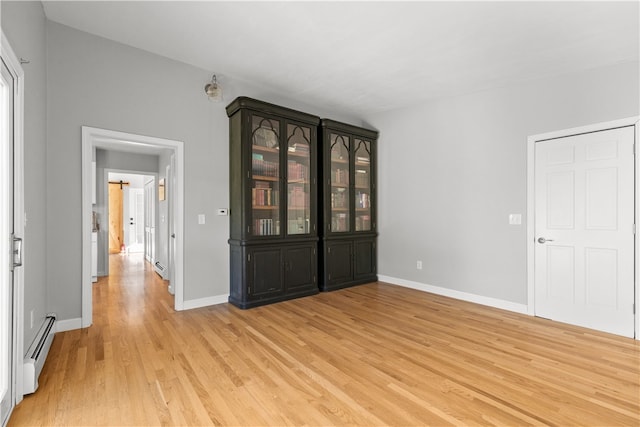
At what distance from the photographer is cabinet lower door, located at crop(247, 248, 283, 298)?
12.7ft

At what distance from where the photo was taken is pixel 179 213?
3725mm

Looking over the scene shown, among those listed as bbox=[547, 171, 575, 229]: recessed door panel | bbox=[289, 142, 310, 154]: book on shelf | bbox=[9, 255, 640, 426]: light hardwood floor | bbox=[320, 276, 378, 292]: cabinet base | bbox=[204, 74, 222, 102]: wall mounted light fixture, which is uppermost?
bbox=[204, 74, 222, 102]: wall mounted light fixture

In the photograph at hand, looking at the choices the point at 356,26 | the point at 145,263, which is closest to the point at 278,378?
the point at 356,26

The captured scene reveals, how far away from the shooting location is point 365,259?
5184 millimetres

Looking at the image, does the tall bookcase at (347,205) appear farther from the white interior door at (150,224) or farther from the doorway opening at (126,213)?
the doorway opening at (126,213)

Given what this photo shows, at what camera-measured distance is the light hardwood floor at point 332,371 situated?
6.03 feet

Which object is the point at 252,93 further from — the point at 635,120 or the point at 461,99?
the point at 635,120

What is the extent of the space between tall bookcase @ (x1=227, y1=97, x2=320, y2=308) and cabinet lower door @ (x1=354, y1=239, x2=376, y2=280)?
0.83 m

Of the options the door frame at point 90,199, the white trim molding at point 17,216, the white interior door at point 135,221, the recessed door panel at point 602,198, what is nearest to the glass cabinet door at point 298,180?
the door frame at point 90,199

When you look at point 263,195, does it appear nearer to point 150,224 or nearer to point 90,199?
point 90,199

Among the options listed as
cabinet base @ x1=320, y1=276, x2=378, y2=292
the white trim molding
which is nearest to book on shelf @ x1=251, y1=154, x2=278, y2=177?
cabinet base @ x1=320, y1=276, x2=378, y2=292

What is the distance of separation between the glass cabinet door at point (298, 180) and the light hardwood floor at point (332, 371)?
122 cm

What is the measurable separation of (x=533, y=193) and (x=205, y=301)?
417 cm

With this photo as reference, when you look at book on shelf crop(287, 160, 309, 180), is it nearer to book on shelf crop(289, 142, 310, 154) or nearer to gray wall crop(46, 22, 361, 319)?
book on shelf crop(289, 142, 310, 154)
